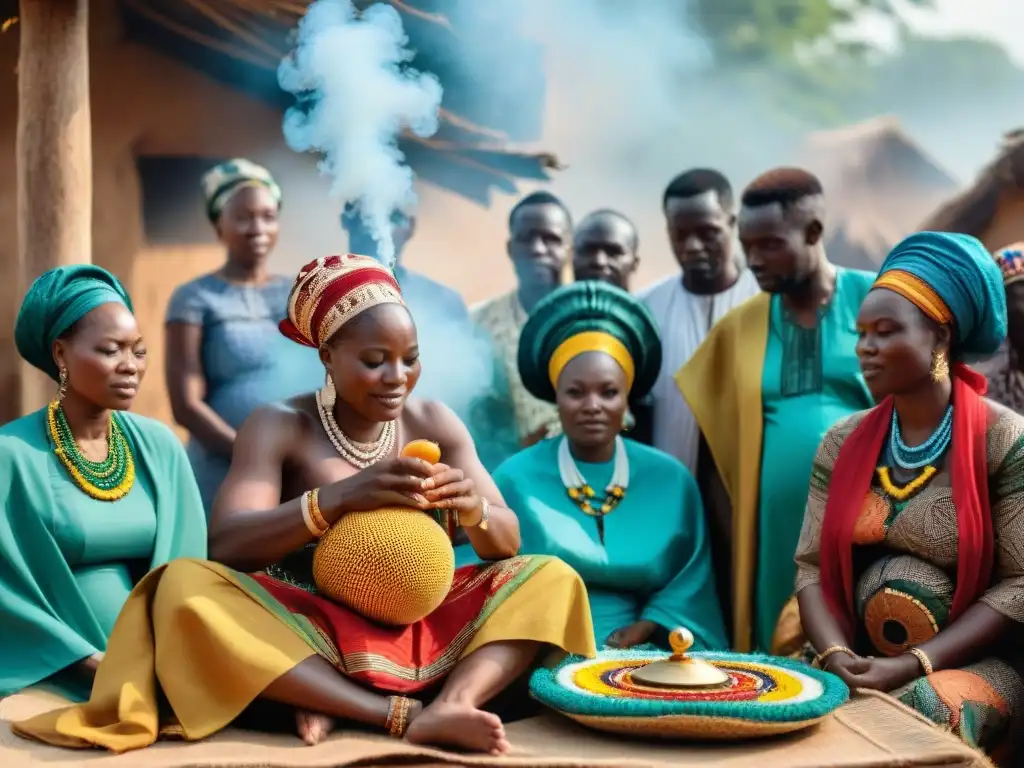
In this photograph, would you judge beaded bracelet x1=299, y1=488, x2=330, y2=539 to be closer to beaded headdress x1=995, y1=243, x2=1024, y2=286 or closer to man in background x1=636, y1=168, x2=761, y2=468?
man in background x1=636, y1=168, x2=761, y2=468

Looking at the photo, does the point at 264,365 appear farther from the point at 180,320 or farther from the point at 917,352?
the point at 917,352

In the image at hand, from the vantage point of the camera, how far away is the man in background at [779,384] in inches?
214

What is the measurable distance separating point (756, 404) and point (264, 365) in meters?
2.49

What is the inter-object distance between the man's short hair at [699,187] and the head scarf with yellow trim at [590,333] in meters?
1.00

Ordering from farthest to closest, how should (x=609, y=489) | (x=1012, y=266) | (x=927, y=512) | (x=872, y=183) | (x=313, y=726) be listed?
(x=872, y=183) < (x=1012, y=266) < (x=609, y=489) < (x=927, y=512) < (x=313, y=726)

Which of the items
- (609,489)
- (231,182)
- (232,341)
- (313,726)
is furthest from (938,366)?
(231,182)

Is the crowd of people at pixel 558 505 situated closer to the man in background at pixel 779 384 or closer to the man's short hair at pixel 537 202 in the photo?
the man in background at pixel 779 384

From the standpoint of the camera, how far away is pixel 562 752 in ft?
11.0


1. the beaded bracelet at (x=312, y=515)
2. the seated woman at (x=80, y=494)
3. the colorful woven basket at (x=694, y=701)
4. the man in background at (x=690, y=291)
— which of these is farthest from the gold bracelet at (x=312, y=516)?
the man in background at (x=690, y=291)

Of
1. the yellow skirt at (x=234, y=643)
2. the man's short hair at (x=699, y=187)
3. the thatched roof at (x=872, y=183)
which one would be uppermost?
the thatched roof at (x=872, y=183)

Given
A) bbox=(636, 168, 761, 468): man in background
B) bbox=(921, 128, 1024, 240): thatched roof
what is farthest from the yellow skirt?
bbox=(921, 128, 1024, 240): thatched roof

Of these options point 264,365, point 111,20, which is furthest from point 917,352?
point 111,20

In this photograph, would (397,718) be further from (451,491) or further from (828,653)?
(828,653)

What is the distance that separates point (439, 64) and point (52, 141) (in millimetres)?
2113
